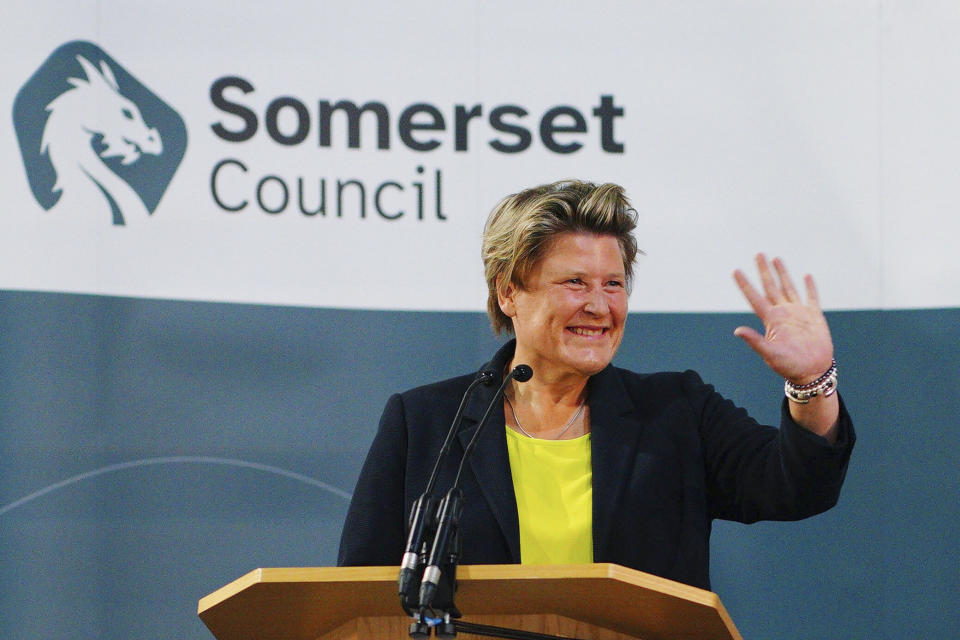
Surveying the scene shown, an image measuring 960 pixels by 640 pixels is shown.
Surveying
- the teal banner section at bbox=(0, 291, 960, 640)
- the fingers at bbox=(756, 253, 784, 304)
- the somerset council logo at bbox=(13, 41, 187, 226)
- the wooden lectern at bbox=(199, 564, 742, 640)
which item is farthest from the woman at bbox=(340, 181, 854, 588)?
the somerset council logo at bbox=(13, 41, 187, 226)

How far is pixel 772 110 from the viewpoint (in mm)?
3453

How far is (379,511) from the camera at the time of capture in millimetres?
2133

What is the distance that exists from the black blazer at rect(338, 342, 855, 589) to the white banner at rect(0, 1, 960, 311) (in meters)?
1.19

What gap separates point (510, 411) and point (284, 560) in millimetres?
1308

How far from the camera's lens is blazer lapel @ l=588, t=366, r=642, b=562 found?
6.63ft

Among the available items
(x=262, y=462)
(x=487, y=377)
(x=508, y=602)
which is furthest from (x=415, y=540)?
(x=262, y=462)

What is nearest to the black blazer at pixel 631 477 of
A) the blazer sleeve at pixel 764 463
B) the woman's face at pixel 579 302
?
the blazer sleeve at pixel 764 463

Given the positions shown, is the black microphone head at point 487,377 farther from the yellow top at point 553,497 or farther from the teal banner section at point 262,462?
the teal banner section at point 262,462

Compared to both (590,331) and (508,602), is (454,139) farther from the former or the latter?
(508,602)

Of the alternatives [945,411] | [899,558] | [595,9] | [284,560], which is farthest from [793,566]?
[595,9]

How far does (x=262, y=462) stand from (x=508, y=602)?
1.95m

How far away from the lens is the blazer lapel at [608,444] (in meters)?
2.02

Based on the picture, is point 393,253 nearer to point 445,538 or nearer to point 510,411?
point 510,411

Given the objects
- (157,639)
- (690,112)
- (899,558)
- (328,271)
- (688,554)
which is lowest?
(157,639)
